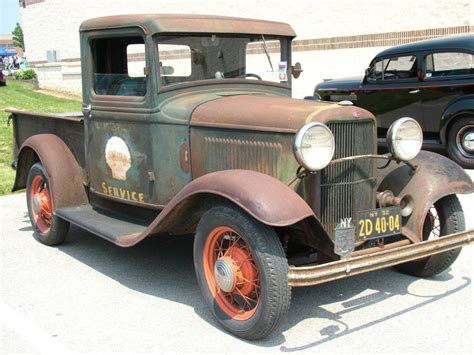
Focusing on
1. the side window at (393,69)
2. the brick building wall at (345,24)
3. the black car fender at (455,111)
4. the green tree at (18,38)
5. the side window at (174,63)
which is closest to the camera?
the side window at (174,63)

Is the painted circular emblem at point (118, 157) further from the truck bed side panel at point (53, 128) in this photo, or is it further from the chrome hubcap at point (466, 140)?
Result: the chrome hubcap at point (466, 140)

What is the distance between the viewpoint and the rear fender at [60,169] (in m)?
4.94

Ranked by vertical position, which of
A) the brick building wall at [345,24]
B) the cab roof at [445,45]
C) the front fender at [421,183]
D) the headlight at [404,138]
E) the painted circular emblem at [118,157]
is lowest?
the front fender at [421,183]

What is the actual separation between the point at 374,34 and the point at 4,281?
12.0 metres

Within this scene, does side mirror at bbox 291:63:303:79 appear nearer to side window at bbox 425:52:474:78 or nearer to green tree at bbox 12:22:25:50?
side window at bbox 425:52:474:78

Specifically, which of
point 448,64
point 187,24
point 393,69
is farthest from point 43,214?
point 393,69

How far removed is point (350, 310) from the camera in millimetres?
3738

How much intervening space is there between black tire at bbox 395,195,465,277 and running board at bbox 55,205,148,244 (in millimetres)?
1987

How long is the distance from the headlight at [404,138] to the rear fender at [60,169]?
264cm

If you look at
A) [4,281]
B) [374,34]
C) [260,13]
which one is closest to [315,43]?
[374,34]

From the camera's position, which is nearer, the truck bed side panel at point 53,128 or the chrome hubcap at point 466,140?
the truck bed side panel at point 53,128

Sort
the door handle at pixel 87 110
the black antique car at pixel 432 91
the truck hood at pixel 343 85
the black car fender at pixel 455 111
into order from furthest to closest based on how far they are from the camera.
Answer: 1. the truck hood at pixel 343 85
2. the black antique car at pixel 432 91
3. the black car fender at pixel 455 111
4. the door handle at pixel 87 110

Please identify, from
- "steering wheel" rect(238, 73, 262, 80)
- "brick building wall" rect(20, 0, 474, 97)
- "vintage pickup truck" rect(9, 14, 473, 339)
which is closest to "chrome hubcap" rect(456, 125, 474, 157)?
"vintage pickup truck" rect(9, 14, 473, 339)

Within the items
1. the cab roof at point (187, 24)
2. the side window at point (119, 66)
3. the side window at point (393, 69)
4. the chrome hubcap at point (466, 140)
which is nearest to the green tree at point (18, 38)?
the side window at point (393, 69)
